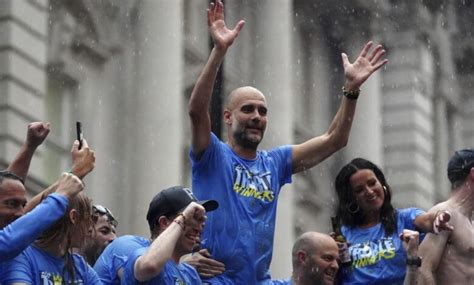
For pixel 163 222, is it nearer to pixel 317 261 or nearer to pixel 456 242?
pixel 317 261

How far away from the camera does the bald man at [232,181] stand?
11062 mm

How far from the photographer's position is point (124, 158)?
3064 centimetres

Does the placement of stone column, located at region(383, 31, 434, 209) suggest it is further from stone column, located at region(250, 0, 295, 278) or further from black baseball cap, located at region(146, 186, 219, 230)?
black baseball cap, located at region(146, 186, 219, 230)

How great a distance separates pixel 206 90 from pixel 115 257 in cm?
133

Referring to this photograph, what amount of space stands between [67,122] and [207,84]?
1735cm

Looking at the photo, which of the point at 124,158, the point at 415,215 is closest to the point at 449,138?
the point at 124,158

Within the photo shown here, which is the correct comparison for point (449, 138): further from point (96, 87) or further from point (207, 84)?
point (207, 84)

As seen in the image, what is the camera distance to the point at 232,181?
36.8 feet

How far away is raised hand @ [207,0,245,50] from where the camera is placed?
36.2 ft

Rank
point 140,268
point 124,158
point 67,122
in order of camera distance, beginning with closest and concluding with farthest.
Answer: point 140,268 → point 67,122 → point 124,158

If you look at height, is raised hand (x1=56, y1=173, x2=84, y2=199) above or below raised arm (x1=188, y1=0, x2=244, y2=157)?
below

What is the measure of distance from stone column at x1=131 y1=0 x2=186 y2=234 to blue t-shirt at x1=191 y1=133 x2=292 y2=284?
1744cm

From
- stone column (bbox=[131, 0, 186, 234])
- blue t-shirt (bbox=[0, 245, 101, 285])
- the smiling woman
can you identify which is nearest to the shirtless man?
the smiling woman

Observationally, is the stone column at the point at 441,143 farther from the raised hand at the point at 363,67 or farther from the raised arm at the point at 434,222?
the raised arm at the point at 434,222
